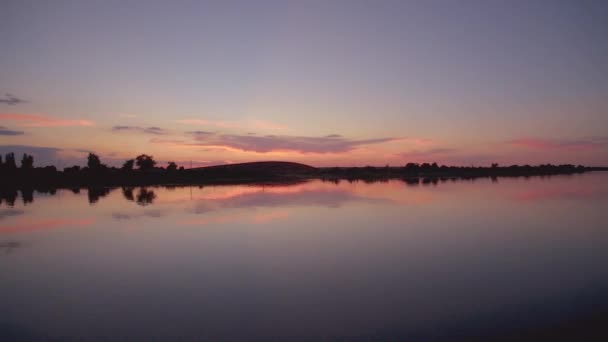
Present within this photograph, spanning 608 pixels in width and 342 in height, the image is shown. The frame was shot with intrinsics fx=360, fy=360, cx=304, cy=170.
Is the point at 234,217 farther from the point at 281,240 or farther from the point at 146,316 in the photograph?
the point at 146,316

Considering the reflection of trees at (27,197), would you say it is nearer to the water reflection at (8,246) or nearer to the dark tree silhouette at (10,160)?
the water reflection at (8,246)

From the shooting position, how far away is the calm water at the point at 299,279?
699 cm

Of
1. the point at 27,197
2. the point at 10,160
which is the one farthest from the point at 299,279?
the point at 10,160

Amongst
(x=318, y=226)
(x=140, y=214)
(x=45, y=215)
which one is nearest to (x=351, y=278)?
(x=318, y=226)

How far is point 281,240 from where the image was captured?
1497 centimetres

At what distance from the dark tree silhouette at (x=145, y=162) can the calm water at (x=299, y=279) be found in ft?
298

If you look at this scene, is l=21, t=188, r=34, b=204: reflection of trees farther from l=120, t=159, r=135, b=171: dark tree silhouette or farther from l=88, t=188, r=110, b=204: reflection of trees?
l=120, t=159, r=135, b=171: dark tree silhouette

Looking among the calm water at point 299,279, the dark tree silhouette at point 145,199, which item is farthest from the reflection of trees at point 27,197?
the calm water at point 299,279

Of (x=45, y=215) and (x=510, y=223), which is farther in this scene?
(x=45, y=215)

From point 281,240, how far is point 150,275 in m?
5.78

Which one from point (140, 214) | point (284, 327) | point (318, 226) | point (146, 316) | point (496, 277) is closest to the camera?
point (284, 327)

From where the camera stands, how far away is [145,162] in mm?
104438

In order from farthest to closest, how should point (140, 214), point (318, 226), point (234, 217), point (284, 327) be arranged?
point (140, 214), point (234, 217), point (318, 226), point (284, 327)

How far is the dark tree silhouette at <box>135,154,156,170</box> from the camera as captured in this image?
10350 cm
